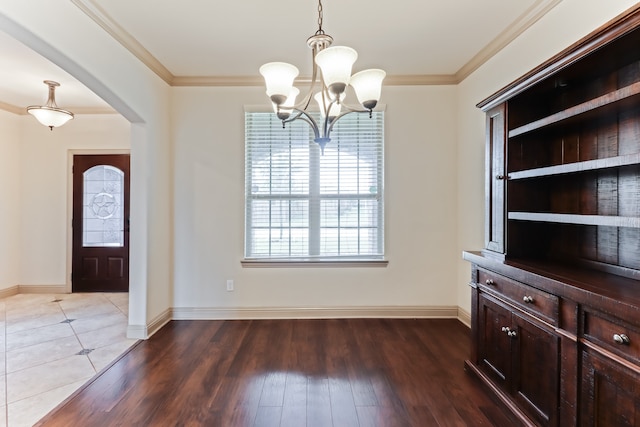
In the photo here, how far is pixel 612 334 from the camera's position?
4.23ft

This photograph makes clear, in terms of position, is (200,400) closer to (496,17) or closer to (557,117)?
(557,117)

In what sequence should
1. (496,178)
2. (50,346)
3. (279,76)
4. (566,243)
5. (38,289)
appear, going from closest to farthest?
1. (279,76)
2. (566,243)
3. (496,178)
4. (50,346)
5. (38,289)

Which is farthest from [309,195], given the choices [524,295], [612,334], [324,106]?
[612,334]

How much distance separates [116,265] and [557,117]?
5597 mm

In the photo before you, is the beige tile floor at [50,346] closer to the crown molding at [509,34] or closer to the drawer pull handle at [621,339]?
the drawer pull handle at [621,339]

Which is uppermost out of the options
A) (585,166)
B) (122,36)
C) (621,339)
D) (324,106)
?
(122,36)

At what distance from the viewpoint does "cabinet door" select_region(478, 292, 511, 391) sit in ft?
6.46

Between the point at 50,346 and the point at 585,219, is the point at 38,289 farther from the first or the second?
the point at 585,219

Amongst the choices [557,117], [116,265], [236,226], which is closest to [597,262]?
[557,117]

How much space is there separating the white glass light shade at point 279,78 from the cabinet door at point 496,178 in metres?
1.45

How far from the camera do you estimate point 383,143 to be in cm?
360

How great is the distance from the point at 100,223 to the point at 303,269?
11.3ft

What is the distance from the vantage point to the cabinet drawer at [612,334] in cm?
121

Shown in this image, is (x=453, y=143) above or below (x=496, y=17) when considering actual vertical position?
below
